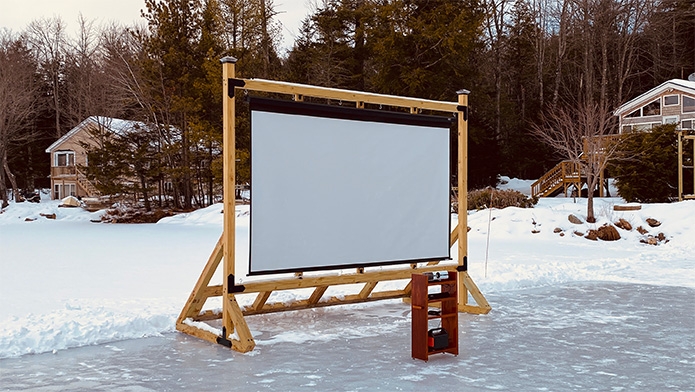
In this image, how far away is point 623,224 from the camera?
18625 millimetres

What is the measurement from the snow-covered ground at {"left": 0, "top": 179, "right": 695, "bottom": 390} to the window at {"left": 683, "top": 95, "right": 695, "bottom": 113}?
73.1ft

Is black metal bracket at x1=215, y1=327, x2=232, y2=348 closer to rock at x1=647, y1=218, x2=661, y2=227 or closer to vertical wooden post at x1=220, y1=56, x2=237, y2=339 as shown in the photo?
vertical wooden post at x1=220, y1=56, x2=237, y2=339

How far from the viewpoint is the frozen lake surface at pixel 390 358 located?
5.56 meters

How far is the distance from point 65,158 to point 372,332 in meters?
45.4

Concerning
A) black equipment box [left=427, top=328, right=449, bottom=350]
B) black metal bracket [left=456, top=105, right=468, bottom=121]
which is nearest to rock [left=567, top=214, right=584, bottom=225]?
black metal bracket [left=456, top=105, right=468, bottom=121]

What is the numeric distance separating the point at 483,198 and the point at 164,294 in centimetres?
1725

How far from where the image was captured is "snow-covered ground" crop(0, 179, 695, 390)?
5762 mm

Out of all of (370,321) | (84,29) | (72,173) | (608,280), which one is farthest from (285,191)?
(84,29)

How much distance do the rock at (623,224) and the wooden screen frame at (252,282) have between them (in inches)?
436

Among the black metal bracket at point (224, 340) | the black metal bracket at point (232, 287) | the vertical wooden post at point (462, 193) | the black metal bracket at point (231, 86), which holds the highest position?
the black metal bracket at point (231, 86)

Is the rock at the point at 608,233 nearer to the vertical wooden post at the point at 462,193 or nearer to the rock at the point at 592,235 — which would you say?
the rock at the point at 592,235

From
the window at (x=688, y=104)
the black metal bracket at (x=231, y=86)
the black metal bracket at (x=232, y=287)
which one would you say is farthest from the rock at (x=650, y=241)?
the window at (x=688, y=104)

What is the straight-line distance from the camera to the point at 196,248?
17.3 metres

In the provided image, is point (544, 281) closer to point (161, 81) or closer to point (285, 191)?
point (285, 191)
